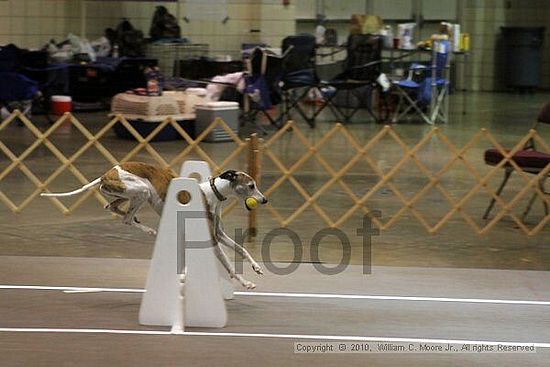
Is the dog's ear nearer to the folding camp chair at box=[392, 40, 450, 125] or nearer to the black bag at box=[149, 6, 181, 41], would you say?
the folding camp chair at box=[392, 40, 450, 125]

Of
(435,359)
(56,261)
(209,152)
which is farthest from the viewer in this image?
(209,152)

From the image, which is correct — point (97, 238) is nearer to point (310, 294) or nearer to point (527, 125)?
point (310, 294)

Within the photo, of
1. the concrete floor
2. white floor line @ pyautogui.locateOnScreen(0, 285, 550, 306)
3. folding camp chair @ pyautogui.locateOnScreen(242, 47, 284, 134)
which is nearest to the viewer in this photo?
the concrete floor

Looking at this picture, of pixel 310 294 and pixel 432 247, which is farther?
pixel 432 247

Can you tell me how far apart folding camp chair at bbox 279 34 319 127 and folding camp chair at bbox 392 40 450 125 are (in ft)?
4.21

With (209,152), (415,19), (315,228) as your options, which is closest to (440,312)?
(315,228)

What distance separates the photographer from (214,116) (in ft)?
39.7

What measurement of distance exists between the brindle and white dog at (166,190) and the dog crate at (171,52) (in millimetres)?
11117

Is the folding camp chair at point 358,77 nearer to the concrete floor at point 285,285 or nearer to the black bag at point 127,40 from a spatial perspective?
the black bag at point 127,40

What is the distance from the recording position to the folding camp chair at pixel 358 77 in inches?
563

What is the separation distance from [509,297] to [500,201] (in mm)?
2062

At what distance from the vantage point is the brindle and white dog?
547cm

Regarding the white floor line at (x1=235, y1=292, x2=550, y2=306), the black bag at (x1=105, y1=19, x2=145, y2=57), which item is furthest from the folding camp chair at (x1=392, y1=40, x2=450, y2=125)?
the white floor line at (x1=235, y1=292, x2=550, y2=306)

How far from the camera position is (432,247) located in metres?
7.12
